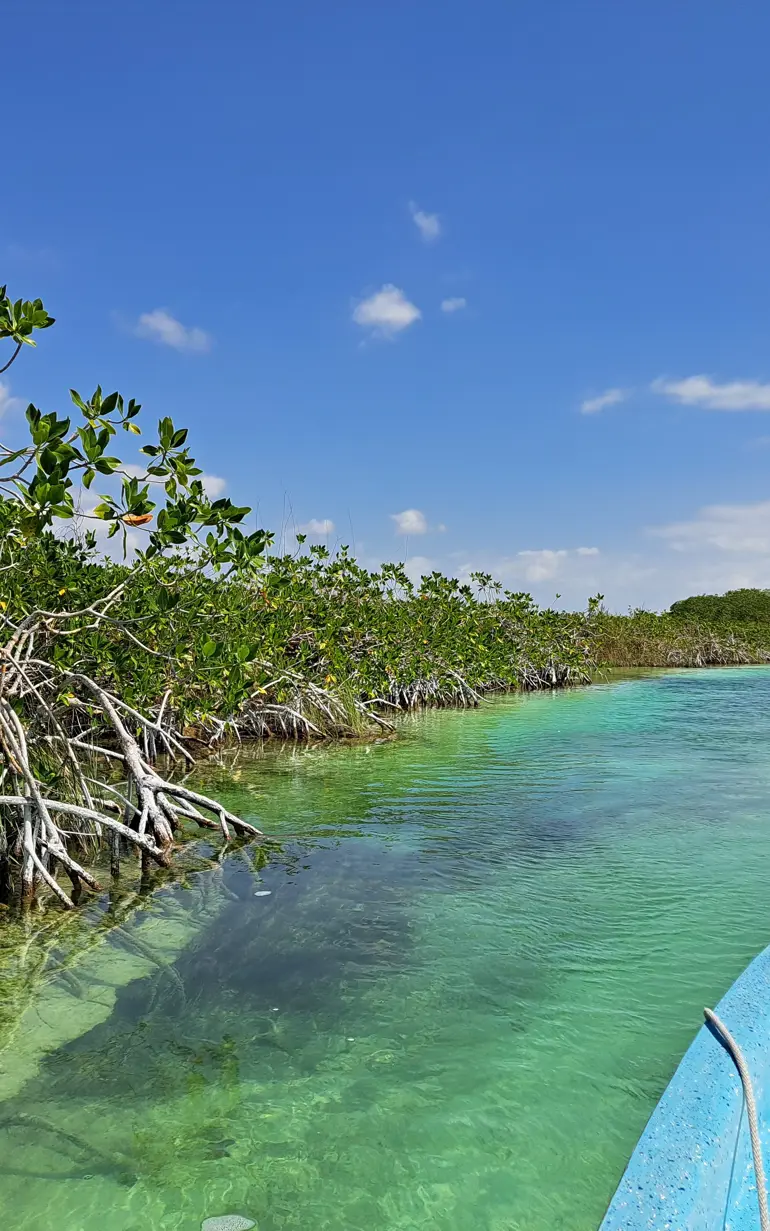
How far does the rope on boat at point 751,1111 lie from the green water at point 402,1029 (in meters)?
0.39

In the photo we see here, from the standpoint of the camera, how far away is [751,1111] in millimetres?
2100

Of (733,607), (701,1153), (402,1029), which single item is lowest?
(402,1029)

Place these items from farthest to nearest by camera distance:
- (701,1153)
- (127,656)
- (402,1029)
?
1. (127,656)
2. (402,1029)
3. (701,1153)

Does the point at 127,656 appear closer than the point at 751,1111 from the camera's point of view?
No

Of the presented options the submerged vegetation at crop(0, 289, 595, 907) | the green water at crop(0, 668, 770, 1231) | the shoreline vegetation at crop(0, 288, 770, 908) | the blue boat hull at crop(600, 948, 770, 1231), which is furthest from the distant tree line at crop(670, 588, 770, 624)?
the blue boat hull at crop(600, 948, 770, 1231)

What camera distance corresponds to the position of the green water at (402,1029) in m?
2.27

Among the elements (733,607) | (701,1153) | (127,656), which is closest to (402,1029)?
(701,1153)

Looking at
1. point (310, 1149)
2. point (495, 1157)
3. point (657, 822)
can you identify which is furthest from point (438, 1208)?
point (657, 822)

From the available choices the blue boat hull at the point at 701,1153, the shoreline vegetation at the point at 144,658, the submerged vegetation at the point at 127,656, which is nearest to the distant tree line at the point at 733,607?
the shoreline vegetation at the point at 144,658

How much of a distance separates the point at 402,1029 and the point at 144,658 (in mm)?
4396

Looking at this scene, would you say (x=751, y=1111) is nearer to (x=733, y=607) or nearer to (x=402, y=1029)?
(x=402, y=1029)

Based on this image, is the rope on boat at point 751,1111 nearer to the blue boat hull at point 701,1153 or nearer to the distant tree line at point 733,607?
the blue boat hull at point 701,1153

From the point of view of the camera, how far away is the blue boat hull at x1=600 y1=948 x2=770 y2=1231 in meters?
1.88

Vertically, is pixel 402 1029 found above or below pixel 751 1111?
below
